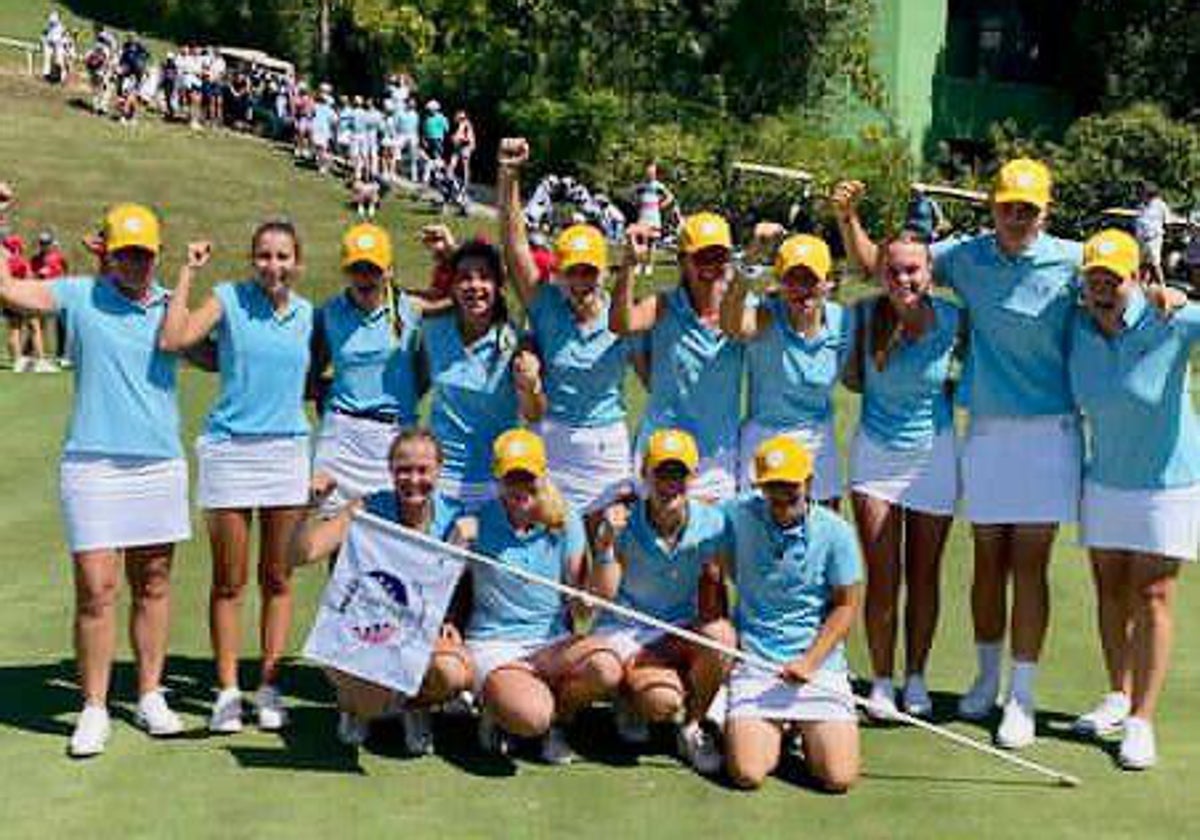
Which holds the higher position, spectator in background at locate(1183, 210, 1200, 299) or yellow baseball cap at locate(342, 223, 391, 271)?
yellow baseball cap at locate(342, 223, 391, 271)

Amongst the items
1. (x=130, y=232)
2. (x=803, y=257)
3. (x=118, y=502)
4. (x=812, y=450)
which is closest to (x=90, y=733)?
(x=118, y=502)

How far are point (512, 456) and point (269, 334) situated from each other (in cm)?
123

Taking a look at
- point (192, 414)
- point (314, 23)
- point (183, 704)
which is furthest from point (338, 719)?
point (314, 23)

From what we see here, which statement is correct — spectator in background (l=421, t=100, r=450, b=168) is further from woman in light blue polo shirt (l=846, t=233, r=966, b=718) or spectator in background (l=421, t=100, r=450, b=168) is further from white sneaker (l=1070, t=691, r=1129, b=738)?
white sneaker (l=1070, t=691, r=1129, b=738)

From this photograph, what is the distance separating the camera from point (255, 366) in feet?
25.2

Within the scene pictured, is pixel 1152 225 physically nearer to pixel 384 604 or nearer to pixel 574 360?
pixel 574 360

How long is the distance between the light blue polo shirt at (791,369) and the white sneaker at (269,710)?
237cm

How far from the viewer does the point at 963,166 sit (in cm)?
3891

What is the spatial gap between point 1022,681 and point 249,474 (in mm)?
3375

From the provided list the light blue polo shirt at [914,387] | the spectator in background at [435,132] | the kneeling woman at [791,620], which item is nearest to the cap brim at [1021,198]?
the light blue polo shirt at [914,387]

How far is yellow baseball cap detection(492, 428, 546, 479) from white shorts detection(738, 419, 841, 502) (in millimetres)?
1026

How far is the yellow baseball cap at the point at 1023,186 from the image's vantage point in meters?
7.62

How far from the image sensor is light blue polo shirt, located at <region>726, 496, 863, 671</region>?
7.37m

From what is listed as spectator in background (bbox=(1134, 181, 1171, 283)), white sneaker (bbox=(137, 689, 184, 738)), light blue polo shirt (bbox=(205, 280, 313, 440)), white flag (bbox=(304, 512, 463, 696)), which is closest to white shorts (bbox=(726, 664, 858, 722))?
white flag (bbox=(304, 512, 463, 696))
